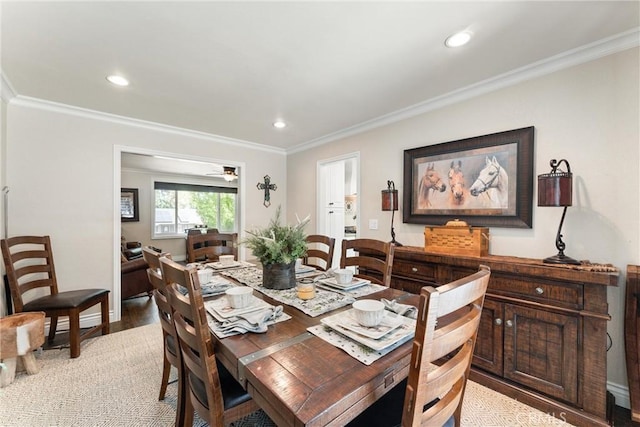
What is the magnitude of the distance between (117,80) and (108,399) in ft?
8.23

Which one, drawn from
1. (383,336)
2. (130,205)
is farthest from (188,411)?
(130,205)

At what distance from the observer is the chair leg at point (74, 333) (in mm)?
2342

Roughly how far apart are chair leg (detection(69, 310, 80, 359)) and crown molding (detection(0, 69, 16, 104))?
82.4 inches

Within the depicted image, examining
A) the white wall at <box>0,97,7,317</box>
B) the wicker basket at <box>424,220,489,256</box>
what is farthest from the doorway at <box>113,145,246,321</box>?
the wicker basket at <box>424,220,489,256</box>

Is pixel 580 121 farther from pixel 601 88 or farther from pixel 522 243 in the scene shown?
pixel 522 243

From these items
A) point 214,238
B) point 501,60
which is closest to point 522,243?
point 501,60

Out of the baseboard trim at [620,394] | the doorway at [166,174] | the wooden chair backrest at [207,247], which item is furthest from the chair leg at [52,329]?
the baseboard trim at [620,394]

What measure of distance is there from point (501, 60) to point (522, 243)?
1.44 metres

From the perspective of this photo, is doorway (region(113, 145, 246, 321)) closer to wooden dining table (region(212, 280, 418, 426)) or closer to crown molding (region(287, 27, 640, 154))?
crown molding (region(287, 27, 640, 154))

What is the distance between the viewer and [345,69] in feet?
6.96

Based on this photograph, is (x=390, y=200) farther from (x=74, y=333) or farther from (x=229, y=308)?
(x=74, y=333)

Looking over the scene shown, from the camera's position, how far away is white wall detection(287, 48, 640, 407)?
1.73 m

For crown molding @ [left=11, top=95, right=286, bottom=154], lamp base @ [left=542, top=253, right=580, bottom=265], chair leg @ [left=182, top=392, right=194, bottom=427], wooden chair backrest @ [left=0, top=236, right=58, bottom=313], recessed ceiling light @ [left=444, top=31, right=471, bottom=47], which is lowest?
chair leg @ [left=182, top=392, right=194, bottom=427]

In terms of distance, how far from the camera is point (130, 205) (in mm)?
6879
